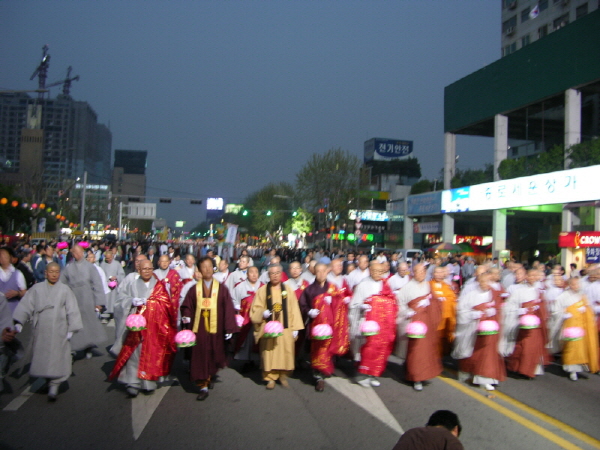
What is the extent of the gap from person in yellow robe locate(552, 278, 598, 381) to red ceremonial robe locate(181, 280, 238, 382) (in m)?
4.77

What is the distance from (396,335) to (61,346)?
173 inches

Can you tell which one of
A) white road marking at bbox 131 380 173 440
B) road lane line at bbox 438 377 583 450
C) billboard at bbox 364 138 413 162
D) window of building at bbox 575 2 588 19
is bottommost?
white road marking at bbox 131 380 173 440

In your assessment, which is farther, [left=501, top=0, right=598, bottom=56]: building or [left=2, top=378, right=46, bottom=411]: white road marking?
[left=501, top=0, right=598, bottom=56]: building

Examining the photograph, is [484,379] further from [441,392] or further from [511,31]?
[511,31]

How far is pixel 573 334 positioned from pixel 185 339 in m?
5.31

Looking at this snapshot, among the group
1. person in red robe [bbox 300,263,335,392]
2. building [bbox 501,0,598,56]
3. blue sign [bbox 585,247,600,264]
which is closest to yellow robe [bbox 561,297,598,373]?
person in red robe [bbox 300,263,335,392]

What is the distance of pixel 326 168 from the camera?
47.6 m

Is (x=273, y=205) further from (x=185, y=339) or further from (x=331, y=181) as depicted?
(x=185, y=339)

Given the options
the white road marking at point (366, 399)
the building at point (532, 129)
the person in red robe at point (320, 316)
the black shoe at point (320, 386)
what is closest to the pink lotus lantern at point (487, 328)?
the white road marking at point (366, 399)

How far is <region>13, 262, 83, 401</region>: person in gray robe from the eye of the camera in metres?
6.51

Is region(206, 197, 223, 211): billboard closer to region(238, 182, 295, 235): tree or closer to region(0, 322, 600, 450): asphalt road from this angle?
region(238, 182, 295, 235): tree

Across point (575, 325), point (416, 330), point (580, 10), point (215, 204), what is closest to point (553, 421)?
point (416, 330)

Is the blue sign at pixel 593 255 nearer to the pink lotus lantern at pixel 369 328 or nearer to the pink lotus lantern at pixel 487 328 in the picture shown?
the pink lotus lantern at pixel 487 328

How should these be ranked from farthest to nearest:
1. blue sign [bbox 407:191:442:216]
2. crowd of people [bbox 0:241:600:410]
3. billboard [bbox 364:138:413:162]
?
billboard [bbox 364:138:413:162] < blue sign [bbox 407:191:442:216] < crowd of people [bbox 0:241:600:410]
